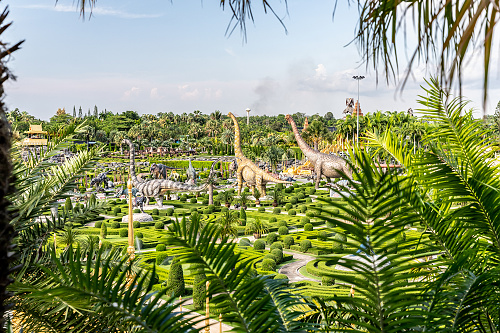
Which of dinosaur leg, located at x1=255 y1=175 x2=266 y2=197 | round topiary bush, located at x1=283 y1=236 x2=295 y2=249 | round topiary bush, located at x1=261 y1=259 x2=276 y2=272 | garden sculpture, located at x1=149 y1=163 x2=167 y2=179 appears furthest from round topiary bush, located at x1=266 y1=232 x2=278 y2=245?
garden sculpture, located at x1=149 y1=163 x2=167 y2=179

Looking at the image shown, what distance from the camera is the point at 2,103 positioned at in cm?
160

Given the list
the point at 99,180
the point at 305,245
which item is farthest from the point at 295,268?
the point at 99,180

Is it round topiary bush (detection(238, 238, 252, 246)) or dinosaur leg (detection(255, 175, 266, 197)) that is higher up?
dinosaur leg (detection(255, 175, 266, 197))

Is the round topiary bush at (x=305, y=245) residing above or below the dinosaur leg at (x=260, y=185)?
below

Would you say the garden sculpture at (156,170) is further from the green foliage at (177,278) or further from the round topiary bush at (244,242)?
the green foliage at (177,278)

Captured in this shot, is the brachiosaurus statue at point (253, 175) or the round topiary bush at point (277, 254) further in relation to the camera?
the brachiosaurus statue at point (253, 175)

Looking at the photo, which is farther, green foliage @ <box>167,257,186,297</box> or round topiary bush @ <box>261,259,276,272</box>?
round topiary bush @ <box>261,259,276,272</box>

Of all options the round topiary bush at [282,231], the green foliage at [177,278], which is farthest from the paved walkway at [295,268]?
the green foliage at [177,278]

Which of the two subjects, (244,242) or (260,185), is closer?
→ (244,242)

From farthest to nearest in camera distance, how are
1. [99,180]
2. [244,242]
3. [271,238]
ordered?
[99,180], [271,238], [244,242]

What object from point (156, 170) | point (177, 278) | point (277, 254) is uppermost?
point (156, 170)

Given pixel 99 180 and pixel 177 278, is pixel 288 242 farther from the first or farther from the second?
pixel 99 180

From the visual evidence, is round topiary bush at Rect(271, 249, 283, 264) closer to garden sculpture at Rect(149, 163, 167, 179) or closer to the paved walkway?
the paved walkway

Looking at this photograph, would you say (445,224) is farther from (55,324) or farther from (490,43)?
(55,324)
